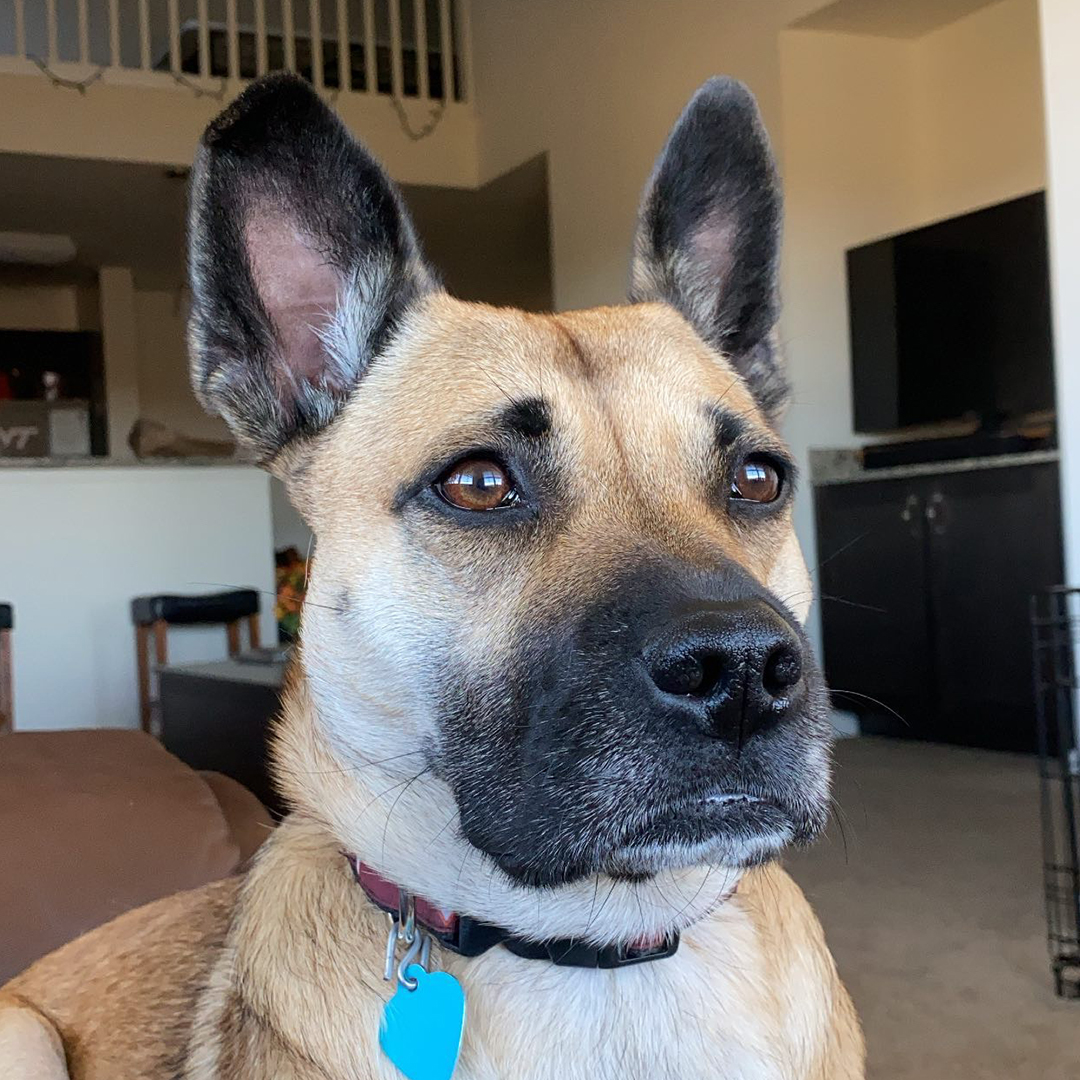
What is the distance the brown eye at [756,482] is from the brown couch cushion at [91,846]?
981mm

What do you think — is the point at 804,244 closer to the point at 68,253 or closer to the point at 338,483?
the point at 338,483

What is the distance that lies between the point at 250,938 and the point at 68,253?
341 inches

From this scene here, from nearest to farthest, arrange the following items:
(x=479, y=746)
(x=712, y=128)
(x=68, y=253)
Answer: (x=479, y=746), (x=712, y=128), (x=68, y=253)

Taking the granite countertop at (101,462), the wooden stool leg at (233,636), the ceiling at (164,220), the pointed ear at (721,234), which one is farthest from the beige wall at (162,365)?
the pointed ear at (721,234)

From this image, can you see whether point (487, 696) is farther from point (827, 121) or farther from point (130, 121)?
point (130, 121)

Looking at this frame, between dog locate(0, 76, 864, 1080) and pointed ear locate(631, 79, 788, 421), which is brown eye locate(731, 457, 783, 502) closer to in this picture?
dog locate(0, 76, 864, 1080)

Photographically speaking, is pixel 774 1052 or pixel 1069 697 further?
pixel 1069 697

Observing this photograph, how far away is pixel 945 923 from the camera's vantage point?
2.75 meters

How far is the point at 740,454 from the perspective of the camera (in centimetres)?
129

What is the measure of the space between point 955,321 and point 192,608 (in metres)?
3.65

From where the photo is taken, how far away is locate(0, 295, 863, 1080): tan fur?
1111 mm

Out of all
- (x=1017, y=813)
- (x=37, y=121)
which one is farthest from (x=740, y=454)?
(x=37, y=121)

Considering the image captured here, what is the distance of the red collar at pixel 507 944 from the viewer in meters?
1.13

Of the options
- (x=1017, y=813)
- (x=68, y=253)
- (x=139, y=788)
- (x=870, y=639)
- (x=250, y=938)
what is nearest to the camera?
(x=250, y=938)
